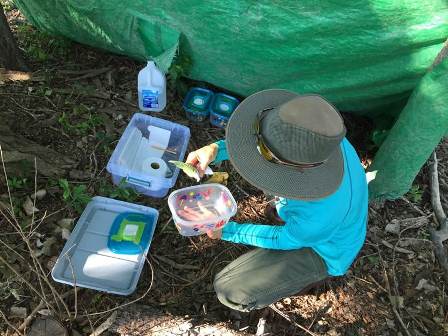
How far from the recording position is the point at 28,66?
2.91 m

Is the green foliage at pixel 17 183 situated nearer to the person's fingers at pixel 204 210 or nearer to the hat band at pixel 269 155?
the person's fingers at pixel 204 210

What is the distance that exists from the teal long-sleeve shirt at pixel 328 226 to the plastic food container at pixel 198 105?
1.05 m

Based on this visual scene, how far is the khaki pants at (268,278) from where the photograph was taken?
6.72 ft

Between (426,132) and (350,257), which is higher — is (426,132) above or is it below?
above

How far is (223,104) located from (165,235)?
3.47 feet

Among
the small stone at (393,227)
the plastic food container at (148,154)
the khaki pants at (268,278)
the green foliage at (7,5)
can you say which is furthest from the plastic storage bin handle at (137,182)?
the green foliage at (7,5)

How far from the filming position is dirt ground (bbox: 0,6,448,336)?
222 cm

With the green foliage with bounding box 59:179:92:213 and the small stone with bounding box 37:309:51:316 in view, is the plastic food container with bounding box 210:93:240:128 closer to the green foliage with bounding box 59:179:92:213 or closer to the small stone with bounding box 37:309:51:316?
the green foliage with bounding box 59:179:92:213

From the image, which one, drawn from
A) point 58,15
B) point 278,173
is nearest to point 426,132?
point 278,173

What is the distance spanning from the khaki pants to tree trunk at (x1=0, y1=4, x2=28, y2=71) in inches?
79.6

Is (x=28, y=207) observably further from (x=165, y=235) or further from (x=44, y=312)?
(x=165, y=235)

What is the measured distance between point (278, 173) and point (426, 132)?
117cm

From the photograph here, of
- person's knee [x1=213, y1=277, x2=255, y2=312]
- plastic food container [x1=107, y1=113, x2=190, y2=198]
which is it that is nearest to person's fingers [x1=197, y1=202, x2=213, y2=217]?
plastic food container [x1=107, y1=113, x2=190, y2=198]

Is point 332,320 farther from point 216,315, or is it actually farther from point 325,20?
point 325,20
